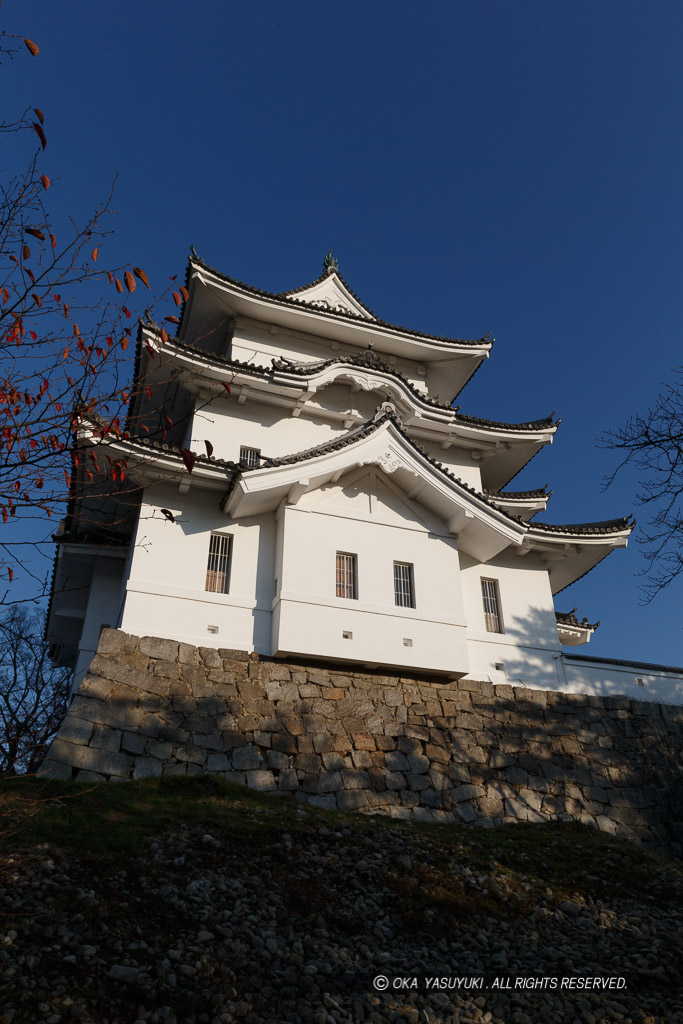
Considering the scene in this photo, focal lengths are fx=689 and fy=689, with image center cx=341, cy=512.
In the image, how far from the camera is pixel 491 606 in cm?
1576

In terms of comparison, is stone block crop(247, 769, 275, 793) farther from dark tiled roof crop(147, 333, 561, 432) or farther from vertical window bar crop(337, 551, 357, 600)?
dark tiled roof crop(147, 333, 561, 432)

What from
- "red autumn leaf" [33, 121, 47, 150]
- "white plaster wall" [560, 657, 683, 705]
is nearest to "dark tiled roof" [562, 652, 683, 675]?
"white plaster wall" [560, 657, 683, 705]

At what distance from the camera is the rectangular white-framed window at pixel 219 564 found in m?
13.4

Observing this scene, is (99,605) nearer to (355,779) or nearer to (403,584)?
(403,584)

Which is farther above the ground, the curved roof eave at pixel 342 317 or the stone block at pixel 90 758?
the curved roof eave at pixel 342 317

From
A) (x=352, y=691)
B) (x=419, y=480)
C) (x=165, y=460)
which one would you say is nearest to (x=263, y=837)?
(x=352, y=691)

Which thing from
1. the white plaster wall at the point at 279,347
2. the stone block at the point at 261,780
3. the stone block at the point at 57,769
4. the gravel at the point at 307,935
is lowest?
the gravel at the point at 307,935

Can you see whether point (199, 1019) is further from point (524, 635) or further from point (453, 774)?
point (524, 635)

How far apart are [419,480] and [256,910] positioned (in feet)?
32.3

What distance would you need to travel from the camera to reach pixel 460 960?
21.6 feet

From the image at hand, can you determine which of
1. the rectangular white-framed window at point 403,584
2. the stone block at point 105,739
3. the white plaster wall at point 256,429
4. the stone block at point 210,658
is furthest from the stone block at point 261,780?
the white plaster wall at point 256,429

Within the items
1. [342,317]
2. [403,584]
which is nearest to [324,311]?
[342,317]

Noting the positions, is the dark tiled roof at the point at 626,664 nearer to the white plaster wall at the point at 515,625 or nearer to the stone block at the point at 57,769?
the white plaster wall at the point at 515,625

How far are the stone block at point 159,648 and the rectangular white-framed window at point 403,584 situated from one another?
15.0 ft
